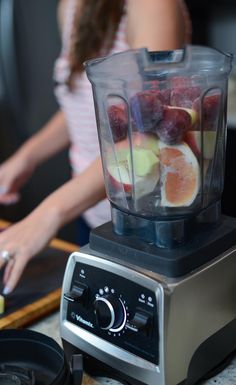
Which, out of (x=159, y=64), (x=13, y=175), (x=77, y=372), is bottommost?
(x=13, y=175)

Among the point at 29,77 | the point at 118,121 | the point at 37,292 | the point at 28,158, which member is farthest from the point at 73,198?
the point at 29,77

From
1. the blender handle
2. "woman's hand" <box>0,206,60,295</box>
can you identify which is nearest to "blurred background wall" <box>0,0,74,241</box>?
"woman's hand" <box>0,206,60,295</box>

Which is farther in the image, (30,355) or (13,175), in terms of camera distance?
(13,175)

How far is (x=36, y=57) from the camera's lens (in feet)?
6.40

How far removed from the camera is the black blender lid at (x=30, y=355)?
28.5 inches

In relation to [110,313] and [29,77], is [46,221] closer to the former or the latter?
[110,313]

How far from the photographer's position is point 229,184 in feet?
3.30

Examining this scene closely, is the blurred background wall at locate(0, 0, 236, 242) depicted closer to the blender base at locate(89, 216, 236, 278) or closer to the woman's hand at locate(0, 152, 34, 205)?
the woman's hand at locate(0, 152, 34, 205)

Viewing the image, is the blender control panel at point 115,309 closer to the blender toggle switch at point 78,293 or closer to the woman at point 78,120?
the blender toggle switch at point 78,293

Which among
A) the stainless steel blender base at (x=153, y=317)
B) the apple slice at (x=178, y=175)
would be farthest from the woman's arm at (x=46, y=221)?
the apple slice at (x=178, y=175)

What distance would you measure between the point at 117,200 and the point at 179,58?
22cm

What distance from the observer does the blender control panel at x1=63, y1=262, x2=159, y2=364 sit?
70cm

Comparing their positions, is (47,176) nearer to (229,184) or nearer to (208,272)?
(229,184)

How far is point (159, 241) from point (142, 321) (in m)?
0.10
